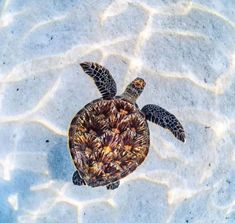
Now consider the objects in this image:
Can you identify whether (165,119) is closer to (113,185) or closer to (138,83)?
(138,83)

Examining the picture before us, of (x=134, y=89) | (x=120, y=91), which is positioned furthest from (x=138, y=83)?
(x=120, y=91)

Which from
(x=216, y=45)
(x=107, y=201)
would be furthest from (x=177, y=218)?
(x=216, y=45)

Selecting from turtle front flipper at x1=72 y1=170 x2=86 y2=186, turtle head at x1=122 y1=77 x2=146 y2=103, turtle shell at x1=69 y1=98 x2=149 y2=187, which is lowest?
turtle front flipper at x1=72 y1=170 x2=86 y2=186

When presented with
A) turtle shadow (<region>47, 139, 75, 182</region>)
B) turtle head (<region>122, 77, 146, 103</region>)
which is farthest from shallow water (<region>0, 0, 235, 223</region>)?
turtle head (<region>122, 77, 146, 103</region>)

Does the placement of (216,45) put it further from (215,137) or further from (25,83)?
(25,83)

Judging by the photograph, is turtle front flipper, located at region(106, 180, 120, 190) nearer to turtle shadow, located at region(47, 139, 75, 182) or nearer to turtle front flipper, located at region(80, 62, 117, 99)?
turtle shadow, located at region(47, 139, 75, 182)
